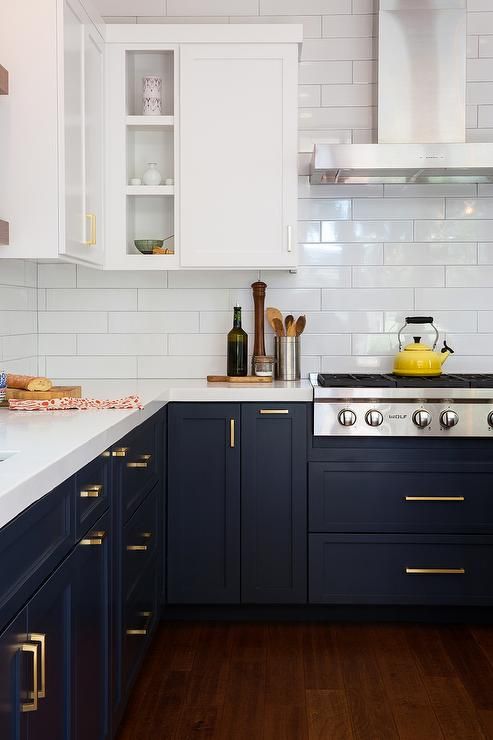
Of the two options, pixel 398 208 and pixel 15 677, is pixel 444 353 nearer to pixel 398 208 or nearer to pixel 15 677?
pixel 398 208

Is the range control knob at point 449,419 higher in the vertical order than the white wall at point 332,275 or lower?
lower

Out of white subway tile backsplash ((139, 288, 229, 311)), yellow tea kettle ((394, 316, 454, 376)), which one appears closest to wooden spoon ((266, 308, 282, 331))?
white subway tile backsplash ((139, 288, 229, 311))

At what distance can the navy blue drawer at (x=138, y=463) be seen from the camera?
8.30ft

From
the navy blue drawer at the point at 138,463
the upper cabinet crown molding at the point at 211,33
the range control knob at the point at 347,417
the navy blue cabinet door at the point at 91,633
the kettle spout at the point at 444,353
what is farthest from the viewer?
the kettle spout at the point at 444,353

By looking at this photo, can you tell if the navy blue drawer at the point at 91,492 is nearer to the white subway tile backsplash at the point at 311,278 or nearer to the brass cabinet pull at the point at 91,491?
the brass cabinet pull at the point at 91,491

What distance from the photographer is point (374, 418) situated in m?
3.51

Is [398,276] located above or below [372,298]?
above

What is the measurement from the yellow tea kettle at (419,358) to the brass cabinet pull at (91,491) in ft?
6.51

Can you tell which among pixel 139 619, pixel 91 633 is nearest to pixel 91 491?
pixel 91 633

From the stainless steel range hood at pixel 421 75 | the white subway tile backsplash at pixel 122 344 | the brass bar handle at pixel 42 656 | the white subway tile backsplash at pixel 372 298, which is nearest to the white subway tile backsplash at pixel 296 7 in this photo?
the stainless steel range hood at pixel 421 75

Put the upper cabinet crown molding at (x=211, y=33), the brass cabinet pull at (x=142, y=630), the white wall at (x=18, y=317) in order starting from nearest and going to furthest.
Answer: the brass cabinet pull at (x=142, y=630) < the white wall at (x=18, y=317) < the upper cabinet crown molding at (x=211, y=33)

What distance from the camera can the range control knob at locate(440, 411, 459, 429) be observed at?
3.49m

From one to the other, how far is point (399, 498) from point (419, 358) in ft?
2.11

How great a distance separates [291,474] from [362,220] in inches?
51.9
